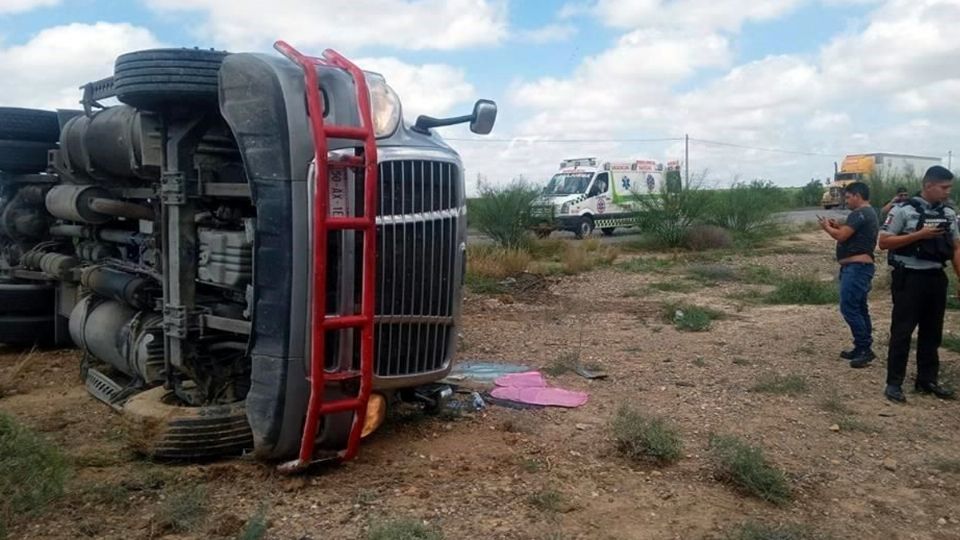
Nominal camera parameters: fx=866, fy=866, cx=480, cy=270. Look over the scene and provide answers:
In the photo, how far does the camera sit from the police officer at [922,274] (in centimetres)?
636

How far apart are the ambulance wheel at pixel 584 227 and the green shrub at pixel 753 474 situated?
68.2 ft

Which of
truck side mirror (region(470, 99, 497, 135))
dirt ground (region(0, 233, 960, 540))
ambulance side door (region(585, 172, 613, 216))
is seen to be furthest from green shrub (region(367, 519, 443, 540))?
ambulance side door (region(585, 172, 613, 216))

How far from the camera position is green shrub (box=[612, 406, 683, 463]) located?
4.66m

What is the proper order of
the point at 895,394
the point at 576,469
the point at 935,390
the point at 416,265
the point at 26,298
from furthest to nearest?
Answer: the point at 26,298 → the point at 935,390 → the point at 895,394 → the point at 576,469 → the point at 416,265

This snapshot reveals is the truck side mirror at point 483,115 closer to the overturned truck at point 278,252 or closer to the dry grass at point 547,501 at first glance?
the overturned truck at point 278,252

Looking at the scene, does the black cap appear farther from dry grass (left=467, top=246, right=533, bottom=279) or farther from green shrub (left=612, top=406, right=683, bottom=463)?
dry grass (left=467, top=246, right=533, bottom=279)

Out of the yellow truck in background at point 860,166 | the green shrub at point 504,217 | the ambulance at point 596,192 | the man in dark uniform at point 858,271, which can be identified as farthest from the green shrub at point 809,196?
the man in dark uniform at point 858,271

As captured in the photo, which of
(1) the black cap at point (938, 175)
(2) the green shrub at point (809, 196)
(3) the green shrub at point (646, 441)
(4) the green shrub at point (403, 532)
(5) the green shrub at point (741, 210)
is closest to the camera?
(4) the green shrub at point (403, 532)

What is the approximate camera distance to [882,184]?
3359 cm

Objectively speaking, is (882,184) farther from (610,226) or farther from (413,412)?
(413,412)

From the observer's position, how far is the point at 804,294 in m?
11.6

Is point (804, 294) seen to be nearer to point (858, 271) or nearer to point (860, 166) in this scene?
point (858, 271)

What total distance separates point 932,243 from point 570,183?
20.0 meters

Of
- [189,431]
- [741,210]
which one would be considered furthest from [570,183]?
[189,431]
